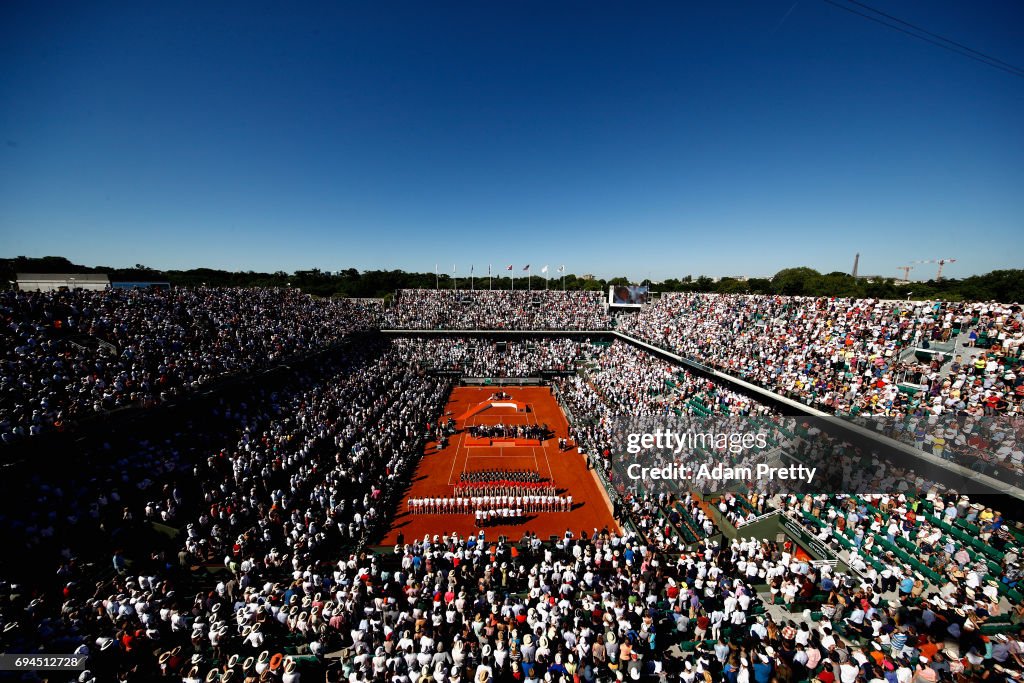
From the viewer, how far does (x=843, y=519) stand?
13836 millimetres

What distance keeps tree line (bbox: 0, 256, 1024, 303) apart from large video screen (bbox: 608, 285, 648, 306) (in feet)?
32.5

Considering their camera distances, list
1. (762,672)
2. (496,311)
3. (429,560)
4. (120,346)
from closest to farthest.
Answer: (762,672) → (429,560) → (120,346) → (496,311)

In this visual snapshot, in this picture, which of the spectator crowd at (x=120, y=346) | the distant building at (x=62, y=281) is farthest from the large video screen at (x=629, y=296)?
the distant building at (x=62, y=281)

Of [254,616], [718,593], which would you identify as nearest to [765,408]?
[718,593]

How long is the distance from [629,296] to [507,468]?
35405mm

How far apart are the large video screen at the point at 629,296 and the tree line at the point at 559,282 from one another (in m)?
9.90

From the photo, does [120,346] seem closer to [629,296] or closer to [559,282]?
[629,296]

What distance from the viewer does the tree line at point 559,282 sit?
4704 cm

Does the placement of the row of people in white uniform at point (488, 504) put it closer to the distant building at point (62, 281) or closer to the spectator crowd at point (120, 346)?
the spectator crowd at point (120, 346)

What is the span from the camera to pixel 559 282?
4309 inches

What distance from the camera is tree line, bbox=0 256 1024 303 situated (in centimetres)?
4704

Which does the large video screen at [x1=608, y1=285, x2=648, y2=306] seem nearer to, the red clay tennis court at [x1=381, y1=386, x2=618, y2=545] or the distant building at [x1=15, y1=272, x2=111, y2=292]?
the red clay tennis court at [x1=381, y1=386, x2=618, y2=545]

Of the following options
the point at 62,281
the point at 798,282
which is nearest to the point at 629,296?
the point at 798,282

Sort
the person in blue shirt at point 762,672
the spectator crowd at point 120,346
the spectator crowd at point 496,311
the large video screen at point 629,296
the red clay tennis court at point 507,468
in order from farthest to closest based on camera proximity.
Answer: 1. the large video screen at point 629,296
2. the spectator crowd at point 496,311
3. the red clay tennis court at point 507,468
4. the spectator crowd at point 120,346
5. the person in blue shirt at point 762,672
